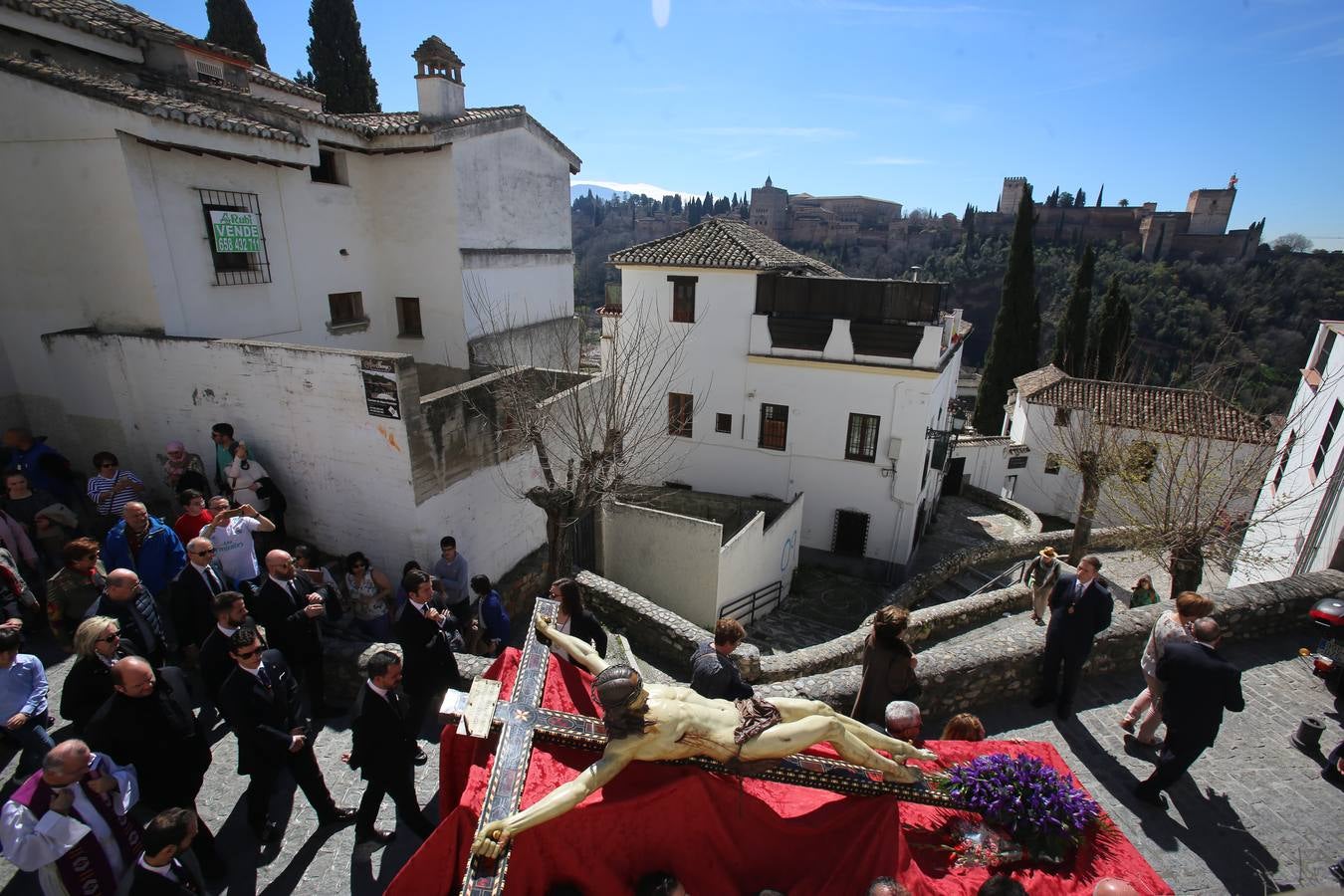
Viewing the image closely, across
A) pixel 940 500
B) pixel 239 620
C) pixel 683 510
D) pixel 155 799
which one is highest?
pixel 239 620

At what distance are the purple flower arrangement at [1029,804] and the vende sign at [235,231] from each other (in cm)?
1241

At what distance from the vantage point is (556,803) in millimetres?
2980

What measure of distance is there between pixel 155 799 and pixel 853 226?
395 feet

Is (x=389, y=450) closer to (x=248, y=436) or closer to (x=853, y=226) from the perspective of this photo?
(x=248, y=436)

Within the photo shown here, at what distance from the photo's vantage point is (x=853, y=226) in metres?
111

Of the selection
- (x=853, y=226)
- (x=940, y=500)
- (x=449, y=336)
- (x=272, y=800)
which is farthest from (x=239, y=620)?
(x=853, y=226)

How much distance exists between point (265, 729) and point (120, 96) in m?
9.17

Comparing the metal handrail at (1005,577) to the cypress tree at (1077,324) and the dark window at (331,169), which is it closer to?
the dark window at (331,169)

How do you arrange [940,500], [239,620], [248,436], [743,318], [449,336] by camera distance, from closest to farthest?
[239,620], [248,436], [449,336], [743,318], [940,500]

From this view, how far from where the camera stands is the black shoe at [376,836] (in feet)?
15.7

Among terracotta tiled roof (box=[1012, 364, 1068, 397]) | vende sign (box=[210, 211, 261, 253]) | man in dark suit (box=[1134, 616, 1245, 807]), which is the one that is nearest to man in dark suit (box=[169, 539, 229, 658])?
vende sign (box=[210, 211, 261, 253])

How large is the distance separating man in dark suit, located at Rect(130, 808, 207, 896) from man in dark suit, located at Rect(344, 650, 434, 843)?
1.04 m

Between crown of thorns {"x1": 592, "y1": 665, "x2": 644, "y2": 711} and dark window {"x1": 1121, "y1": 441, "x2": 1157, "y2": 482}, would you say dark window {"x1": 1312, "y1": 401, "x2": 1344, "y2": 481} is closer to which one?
dark window {"x1": 1121, "y1": 441, "x2": 1157, "y2": 482}

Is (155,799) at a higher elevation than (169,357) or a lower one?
lower
